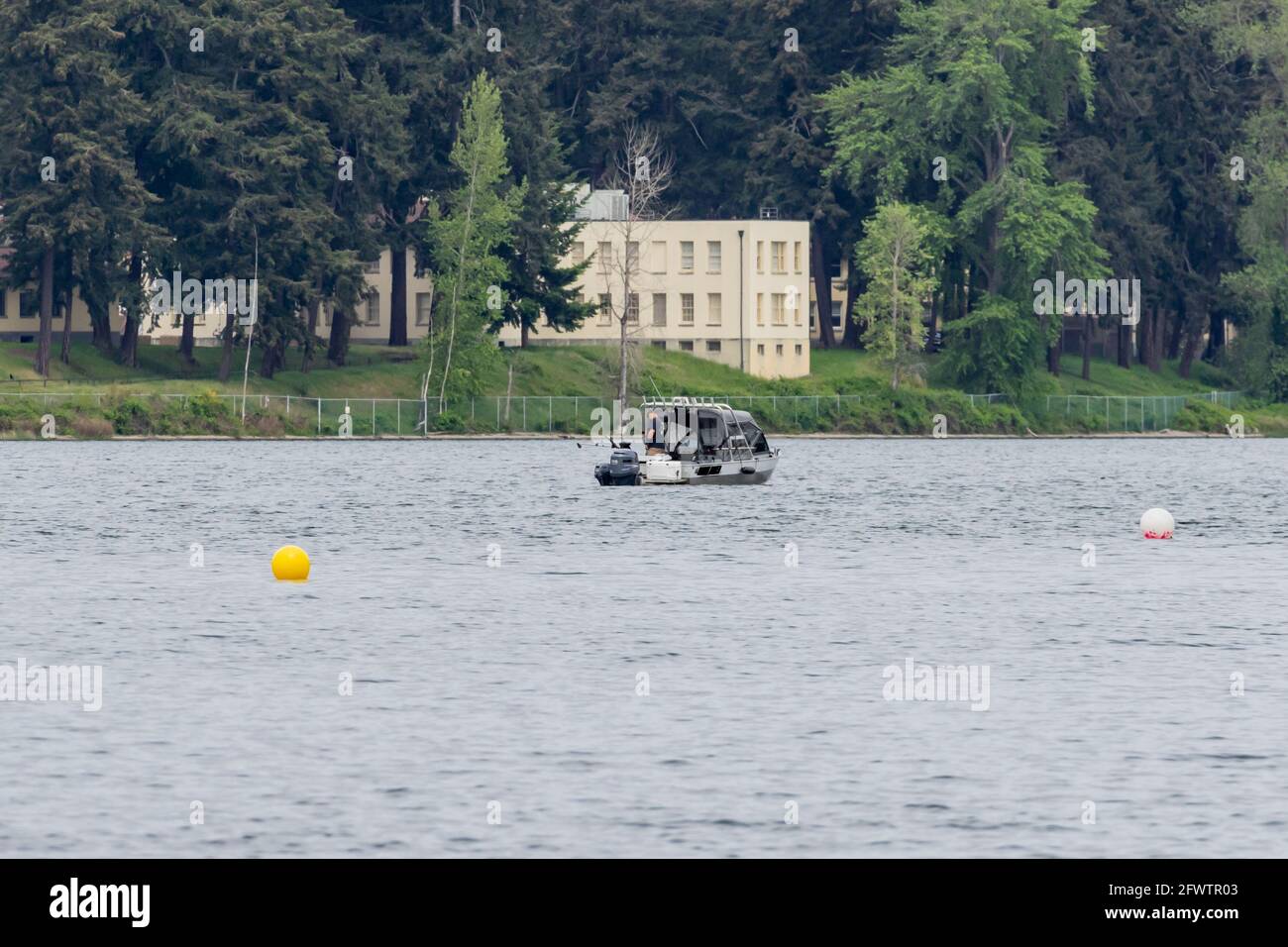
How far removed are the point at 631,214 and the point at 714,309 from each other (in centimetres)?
1575

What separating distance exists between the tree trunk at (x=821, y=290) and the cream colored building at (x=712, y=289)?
720cm

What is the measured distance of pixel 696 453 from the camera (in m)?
90.8

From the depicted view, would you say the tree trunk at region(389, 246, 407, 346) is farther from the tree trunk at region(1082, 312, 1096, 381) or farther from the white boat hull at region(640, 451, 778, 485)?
the white boat hull at region(640, 451, 778, 485)

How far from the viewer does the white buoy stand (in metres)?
66.1

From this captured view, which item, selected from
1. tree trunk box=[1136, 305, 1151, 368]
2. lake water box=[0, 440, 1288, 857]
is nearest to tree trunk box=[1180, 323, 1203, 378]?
tree trunk box=[1136, 305, 1151, 368]

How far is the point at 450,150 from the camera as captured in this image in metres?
138

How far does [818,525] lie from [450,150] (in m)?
71.4

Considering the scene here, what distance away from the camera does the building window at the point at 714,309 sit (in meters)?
154

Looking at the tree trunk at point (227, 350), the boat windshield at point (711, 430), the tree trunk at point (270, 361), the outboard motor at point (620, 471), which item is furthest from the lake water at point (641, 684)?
the tree trunk at point (270, 361)

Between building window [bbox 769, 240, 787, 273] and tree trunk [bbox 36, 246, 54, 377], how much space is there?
149 ft

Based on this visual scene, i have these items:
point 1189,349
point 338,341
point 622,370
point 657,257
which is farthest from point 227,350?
point 1189,349
